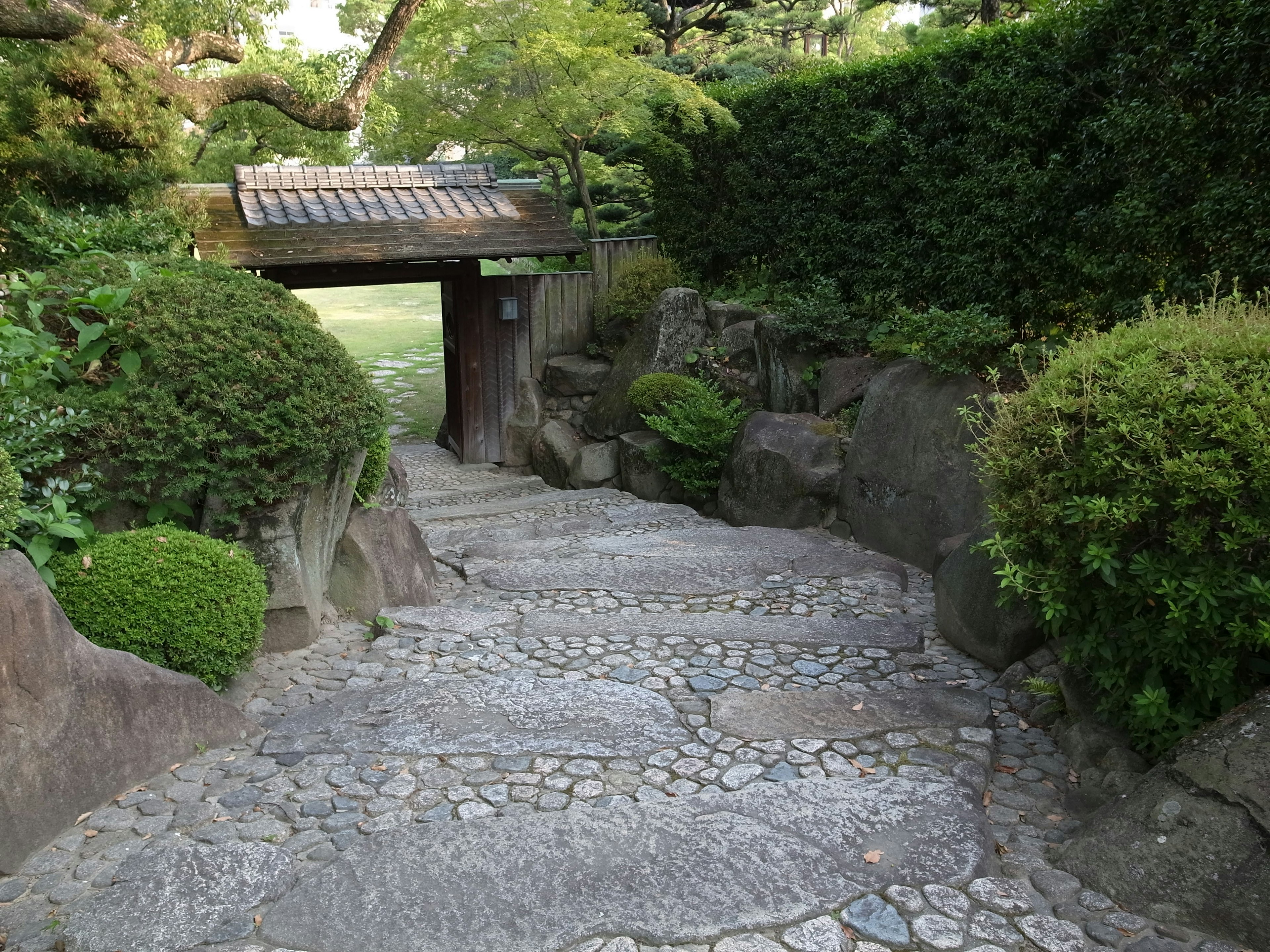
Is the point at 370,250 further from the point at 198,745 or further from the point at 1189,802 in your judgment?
the point at 1189,802

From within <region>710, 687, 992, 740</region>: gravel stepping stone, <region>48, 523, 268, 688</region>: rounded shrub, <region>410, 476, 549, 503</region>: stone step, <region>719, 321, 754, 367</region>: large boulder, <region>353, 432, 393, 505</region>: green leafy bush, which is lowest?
<region>410, 476, 549, 503</region>: stone step

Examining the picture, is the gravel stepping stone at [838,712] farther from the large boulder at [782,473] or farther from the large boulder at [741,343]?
the large boulder at [741,343]

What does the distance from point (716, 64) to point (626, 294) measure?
5.53 metres

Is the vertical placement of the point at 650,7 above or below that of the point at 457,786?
above

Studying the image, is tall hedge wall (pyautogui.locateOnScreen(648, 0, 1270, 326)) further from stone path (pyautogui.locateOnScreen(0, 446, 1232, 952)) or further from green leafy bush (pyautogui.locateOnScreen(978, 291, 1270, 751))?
stone path (pyautogui.locateOnScreen(0, 446, 1232, 952))

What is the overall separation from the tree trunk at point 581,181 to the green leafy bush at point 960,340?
6829 millimetres

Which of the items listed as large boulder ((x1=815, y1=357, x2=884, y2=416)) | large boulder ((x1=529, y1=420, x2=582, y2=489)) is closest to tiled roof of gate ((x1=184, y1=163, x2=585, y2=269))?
large boulder ((x1=529, y1=420, x2=582, y2=489))

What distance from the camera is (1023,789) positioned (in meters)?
3.90

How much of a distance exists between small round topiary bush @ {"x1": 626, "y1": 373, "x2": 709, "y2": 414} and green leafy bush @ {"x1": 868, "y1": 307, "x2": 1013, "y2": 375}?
11.0 ft

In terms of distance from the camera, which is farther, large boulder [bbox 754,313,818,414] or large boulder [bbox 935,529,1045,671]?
large boulder [bbox 754,313,818,414]

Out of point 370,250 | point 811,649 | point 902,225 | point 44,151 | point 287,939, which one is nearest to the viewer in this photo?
point 287,939

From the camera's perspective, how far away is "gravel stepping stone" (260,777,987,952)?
3.02 metres

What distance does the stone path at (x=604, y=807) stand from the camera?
9.98ft

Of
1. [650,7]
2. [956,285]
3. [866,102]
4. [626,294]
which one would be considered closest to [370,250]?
[626,294]
